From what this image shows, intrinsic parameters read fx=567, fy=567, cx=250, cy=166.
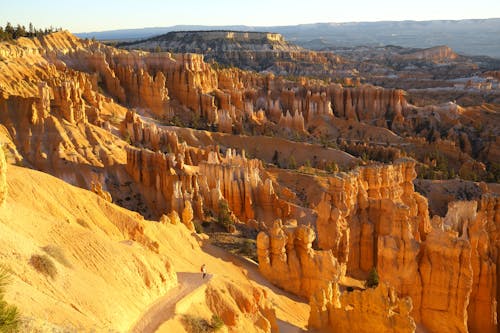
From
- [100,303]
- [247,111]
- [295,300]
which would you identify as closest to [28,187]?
[100,303]

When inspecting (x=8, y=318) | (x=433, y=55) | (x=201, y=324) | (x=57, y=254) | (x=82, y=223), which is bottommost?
(x=433, y=55)

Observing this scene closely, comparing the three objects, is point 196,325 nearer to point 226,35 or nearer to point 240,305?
point 240,305

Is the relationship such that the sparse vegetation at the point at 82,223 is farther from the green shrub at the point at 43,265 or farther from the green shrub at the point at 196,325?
the green shrub at the point at 196,325

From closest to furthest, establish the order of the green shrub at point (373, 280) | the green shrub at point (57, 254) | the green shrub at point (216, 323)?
1. the green shrub at point (57, 254)
2. the green shrub at point (216, 323)
3. the green shrub at point (373, 280)

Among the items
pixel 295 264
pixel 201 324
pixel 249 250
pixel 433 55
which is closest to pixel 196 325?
pixel 201 324

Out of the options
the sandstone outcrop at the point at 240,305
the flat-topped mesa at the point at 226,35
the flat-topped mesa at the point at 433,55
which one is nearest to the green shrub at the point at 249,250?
the sandstone outcrop at the point at 240,305

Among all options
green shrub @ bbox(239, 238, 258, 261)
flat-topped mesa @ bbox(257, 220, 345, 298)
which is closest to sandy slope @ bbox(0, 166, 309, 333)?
flat-topped mesa @ bbox(257, 220, 345, 298)
